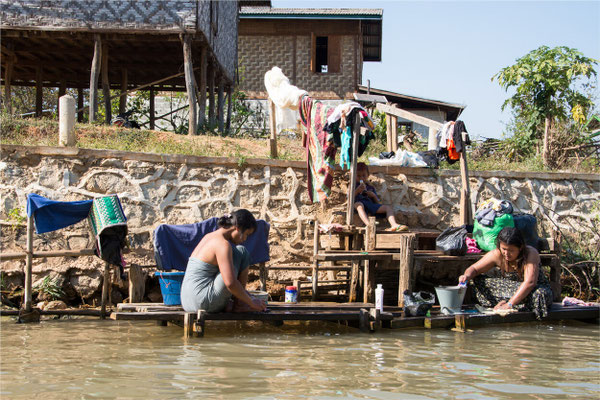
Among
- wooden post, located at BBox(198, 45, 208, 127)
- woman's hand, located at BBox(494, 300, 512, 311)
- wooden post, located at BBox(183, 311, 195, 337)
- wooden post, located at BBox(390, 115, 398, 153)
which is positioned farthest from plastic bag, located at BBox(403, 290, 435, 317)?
wooden post, located at BBox(198, 45, 208, 127)

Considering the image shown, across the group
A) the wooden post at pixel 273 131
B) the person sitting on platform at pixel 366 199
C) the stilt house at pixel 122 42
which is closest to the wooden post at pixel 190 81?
the stilt house at pixel 122 42

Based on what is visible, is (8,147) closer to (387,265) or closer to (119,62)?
(387,265)

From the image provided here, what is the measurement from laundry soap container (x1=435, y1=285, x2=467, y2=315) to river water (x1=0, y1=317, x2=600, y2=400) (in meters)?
0.37

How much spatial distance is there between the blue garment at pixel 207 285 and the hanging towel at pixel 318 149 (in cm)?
309

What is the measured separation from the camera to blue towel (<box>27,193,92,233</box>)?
8.54 meters

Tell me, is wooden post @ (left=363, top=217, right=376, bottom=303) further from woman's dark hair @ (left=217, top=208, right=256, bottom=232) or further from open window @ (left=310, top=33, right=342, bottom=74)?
open window @ (left=310, top=33, right=342, bottom=74)

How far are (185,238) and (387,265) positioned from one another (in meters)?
2.71

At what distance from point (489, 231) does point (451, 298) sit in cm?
140

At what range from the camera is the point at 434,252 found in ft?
29.9

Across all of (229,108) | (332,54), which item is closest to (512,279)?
(229,108)

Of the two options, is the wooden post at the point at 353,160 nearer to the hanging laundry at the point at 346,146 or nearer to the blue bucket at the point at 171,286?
the hanging laundry at the point at 346,146

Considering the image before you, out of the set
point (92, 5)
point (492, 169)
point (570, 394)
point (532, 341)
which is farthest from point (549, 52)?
point (570, 394)

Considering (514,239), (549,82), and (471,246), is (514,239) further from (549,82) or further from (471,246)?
(549,82)

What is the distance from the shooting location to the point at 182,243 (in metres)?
8.59
